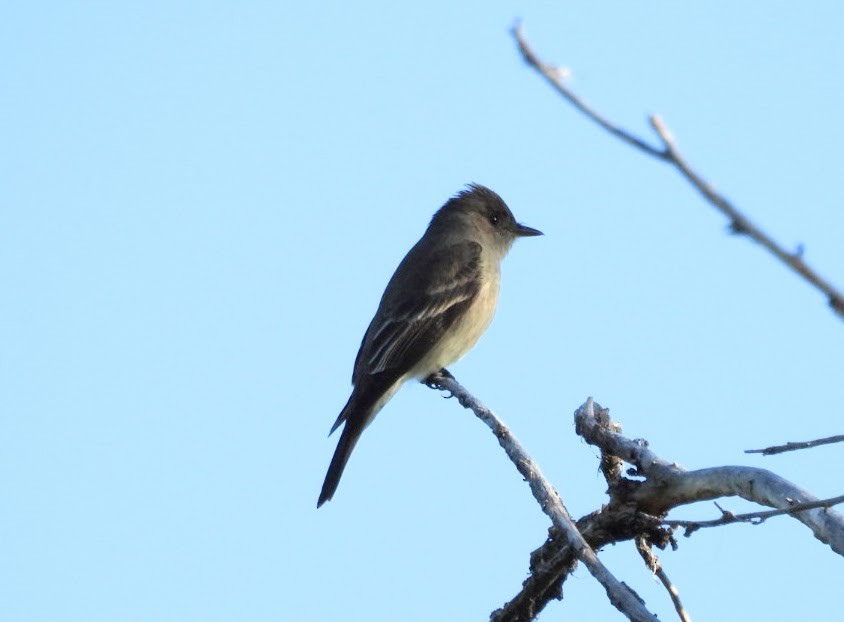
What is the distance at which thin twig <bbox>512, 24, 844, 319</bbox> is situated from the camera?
4.11 feet

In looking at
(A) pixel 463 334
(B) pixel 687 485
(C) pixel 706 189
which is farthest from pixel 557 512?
(A) pixel 463 334

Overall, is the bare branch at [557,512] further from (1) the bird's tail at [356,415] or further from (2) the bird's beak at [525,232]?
(2) the bird's beak at [525,232]

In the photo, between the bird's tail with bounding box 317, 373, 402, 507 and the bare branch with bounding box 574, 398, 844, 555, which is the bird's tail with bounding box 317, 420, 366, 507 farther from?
the bare branch with bounding box 574, 398, 844, 555

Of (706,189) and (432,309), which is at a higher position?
(432,309)

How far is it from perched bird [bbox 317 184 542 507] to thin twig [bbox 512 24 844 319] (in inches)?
246

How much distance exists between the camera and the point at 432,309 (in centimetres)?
854

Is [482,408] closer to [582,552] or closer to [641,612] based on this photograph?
[582,552]

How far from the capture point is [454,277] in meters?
8.83

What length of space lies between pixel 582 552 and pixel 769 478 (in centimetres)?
63

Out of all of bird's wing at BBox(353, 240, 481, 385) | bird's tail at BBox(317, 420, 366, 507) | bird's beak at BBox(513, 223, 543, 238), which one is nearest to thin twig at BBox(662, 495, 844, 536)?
bird's tail at BBox(317, 420, 366, 507)

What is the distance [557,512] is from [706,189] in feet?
9.50

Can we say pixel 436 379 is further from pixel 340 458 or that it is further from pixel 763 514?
pixel 763 514

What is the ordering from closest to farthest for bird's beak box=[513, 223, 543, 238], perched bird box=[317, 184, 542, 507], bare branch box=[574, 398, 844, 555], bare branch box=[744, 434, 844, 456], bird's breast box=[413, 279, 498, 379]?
bare branch box=[744, 434, 844, 456] → bare branch box=[574, 398, 844, 555] → perched bird box=[317, 184, 542, 507] → bird's breast box=[413, 279, 498, 379] → bird's beak box=[513, 223, 543, 238]

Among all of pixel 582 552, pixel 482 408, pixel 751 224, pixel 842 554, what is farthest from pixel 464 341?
pixel 751 224
